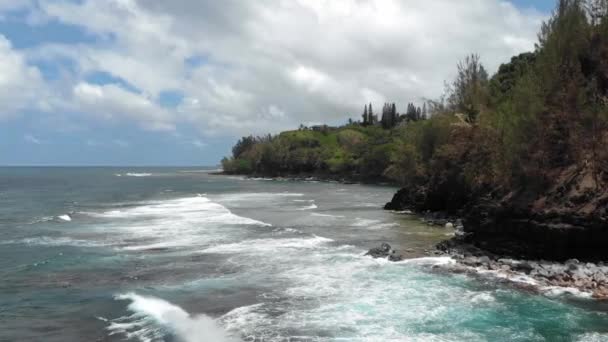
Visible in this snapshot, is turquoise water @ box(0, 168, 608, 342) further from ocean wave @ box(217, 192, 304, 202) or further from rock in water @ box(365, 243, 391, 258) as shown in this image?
ocean wave @ box(217, 192, 304, 202)

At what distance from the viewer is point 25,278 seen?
25266 mm

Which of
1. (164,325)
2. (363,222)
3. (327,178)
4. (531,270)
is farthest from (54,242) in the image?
(327,178)

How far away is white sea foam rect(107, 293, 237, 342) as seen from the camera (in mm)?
16391

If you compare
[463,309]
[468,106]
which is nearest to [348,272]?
[463,309]

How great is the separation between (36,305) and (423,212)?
39.4 metres

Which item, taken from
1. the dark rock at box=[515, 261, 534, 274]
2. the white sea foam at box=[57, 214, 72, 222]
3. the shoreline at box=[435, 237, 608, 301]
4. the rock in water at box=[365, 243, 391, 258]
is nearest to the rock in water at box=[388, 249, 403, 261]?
the rock in water at box=[365, 243, 391, 258]

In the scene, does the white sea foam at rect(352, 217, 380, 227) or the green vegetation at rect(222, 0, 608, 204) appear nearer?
the green vegetation at rect(222, 0, 608, 204)

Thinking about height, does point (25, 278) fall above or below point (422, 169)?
below

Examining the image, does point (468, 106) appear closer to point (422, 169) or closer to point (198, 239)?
point (422, 169)

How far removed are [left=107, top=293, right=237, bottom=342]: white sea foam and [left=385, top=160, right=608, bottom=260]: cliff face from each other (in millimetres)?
17048

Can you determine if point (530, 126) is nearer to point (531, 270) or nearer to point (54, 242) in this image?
point (531, 270)

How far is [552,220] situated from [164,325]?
1906 centimetres

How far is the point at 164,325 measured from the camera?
17.5 metres

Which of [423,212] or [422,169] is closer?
[423,212]
